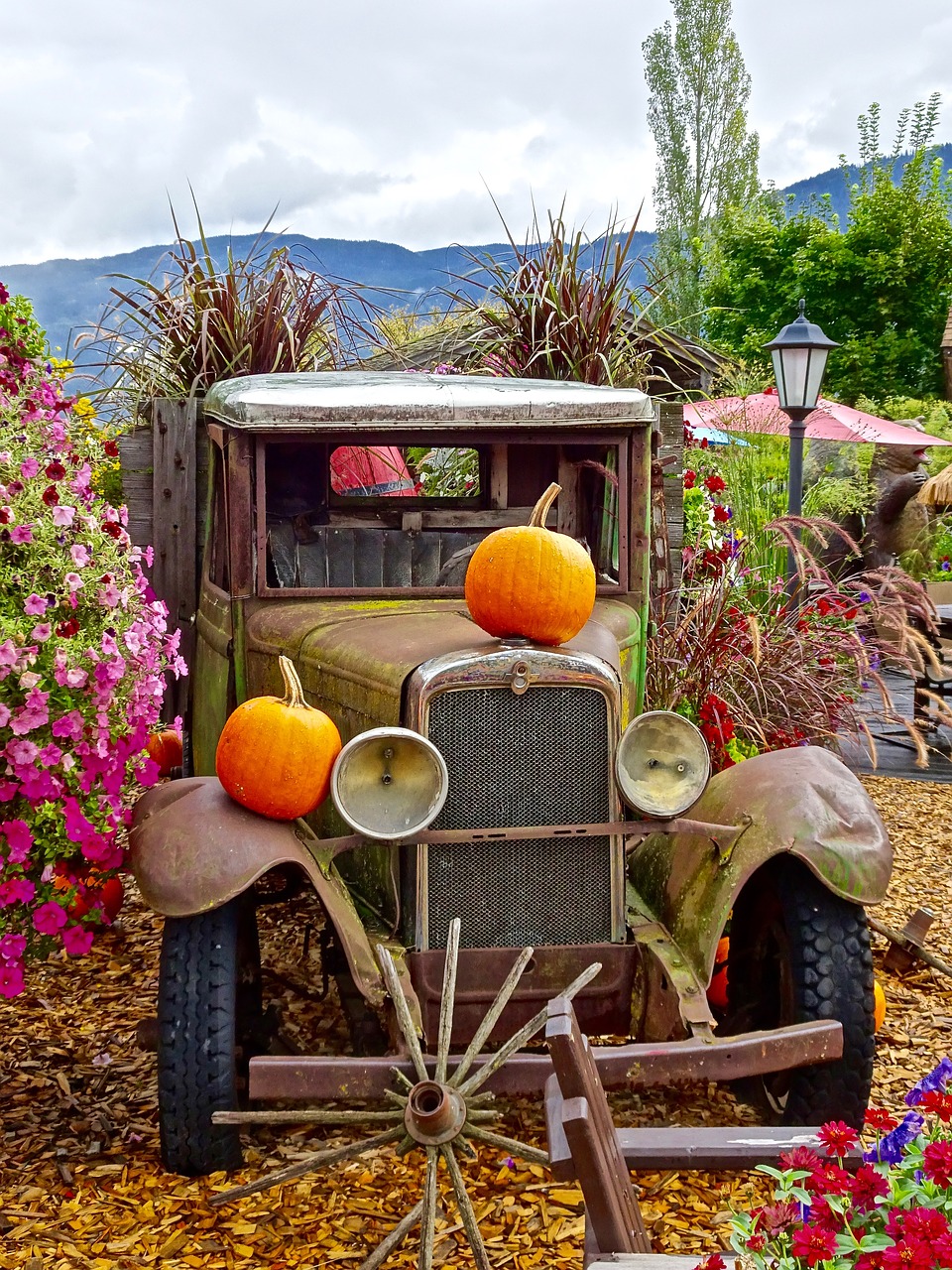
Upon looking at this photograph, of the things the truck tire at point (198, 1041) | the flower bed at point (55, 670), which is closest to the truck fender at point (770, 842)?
the truck tire at point (198, 1041)

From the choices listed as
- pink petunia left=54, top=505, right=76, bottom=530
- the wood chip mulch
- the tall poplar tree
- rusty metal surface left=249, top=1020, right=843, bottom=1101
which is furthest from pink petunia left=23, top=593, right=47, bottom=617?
the tall poplar tree

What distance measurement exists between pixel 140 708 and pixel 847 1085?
80.9 inches

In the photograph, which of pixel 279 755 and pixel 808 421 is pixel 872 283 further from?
pixel 279 755

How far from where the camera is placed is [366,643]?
138 inches

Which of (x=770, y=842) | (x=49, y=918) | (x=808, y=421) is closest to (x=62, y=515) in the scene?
(x=49, y=918)

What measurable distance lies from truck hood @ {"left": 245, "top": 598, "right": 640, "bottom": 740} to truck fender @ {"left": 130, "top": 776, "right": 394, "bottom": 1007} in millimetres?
424

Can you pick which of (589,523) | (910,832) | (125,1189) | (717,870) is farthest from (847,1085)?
(910,832)

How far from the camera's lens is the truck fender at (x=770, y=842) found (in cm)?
307

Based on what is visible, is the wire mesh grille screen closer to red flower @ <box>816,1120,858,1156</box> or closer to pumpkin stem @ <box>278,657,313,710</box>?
pumpkin stem @ <box>278,657,313,710</box>

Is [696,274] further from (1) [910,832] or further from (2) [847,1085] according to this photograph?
(2) [847,1085]

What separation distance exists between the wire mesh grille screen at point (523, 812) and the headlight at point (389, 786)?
0.10 m

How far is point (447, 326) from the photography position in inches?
257

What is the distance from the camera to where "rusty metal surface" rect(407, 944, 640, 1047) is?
3119 mm

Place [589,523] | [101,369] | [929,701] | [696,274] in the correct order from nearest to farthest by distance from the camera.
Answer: [589,523] < [101,369] < [929,701] < [696,274]
